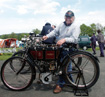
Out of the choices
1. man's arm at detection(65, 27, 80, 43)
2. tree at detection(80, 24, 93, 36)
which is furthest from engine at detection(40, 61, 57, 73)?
tree at detection(80, 24, 93, 36)

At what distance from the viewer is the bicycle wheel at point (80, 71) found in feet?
9.20

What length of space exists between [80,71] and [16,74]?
1533 mm

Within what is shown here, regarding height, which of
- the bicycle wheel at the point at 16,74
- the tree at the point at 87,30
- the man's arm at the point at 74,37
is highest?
the tree at the point at 87,30

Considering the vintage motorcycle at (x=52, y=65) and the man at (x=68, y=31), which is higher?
the man at (x=68, y=31)

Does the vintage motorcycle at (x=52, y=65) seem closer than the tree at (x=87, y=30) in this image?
Yes

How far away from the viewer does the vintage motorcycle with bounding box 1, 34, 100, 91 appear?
113 inches

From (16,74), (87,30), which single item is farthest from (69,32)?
(87,30)

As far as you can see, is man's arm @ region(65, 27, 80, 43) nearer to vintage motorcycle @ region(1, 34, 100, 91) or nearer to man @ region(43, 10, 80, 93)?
man @ region(43, 10, 80, 93)

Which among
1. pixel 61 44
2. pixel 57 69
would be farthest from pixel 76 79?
pixel 61 44

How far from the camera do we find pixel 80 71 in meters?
2.90

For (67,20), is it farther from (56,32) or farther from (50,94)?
(50,94)

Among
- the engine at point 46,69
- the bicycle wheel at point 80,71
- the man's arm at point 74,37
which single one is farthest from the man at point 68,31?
the engine at point 46,69

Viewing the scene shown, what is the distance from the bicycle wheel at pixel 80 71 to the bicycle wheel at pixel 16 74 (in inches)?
30.9

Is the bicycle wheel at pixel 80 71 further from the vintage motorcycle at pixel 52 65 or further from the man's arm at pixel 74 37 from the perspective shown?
the man's arm at pixel 74 37
